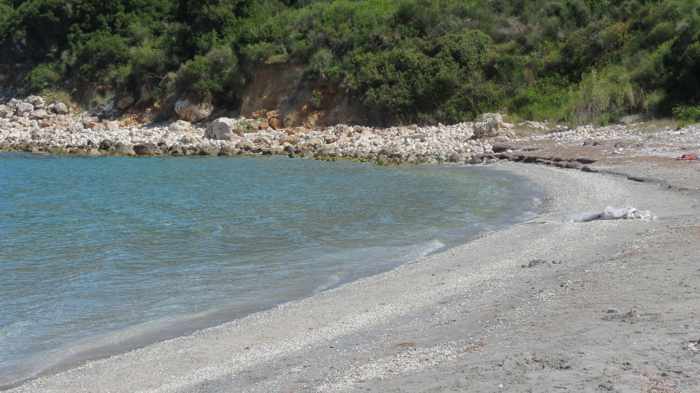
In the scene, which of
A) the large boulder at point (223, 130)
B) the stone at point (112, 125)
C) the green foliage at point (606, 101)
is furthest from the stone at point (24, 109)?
the green foliage at point (606, 101)

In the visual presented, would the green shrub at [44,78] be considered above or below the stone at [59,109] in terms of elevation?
above

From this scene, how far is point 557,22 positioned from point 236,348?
34.3 meters

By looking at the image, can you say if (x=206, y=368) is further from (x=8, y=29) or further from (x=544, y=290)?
(x=8, y=29)

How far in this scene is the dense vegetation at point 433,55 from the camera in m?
30.7

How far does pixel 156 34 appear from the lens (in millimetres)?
53719

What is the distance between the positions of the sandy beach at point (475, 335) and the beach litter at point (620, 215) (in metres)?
1.46

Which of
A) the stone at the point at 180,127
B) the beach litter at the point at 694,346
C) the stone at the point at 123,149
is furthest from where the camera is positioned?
the stone at the point at 180,127

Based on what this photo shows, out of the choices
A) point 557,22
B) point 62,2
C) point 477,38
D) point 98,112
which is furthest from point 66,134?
point 557,22

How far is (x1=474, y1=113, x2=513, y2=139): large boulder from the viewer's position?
98.9 feet

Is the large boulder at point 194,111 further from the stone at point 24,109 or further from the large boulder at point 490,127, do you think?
the large boulder at point 490,127

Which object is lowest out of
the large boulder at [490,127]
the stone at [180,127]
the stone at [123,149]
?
the stone at [123,149]

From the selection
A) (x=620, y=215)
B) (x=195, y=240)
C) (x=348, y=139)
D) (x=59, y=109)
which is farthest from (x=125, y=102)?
(x=620, y=215)

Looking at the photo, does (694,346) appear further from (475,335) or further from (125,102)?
(125,102)

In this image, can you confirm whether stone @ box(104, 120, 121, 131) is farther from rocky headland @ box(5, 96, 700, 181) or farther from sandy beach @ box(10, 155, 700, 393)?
sandy beach @ box(10, 155, 700, 393)
